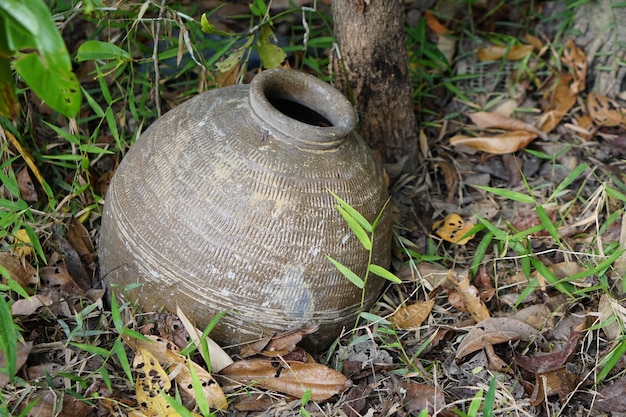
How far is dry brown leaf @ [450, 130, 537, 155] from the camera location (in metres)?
3.04

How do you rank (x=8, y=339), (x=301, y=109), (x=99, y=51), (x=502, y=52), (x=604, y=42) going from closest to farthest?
(x=8, y=339)
(x=99, y=51)
(x=301, y=109)
(x=604, y=42)
(x=502, y=52)

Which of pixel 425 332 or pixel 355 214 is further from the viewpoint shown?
pixel 425 332

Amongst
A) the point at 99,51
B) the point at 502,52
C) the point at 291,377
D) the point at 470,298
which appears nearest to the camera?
the point at 291,377

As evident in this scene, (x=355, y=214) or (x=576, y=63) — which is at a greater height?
(x=355, y=214)

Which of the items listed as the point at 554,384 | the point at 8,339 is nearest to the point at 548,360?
the point at 554,384

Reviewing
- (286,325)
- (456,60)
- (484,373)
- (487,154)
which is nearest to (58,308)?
(286,325)

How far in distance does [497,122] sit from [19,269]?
2.01 meters

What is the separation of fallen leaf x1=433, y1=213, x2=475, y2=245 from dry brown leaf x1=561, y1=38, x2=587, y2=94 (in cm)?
97

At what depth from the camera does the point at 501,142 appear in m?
3.05

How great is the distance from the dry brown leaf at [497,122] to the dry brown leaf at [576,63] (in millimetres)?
335

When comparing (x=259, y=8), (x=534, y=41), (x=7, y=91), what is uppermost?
(x=7, y=91)

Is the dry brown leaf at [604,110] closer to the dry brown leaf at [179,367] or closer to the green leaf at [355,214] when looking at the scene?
the green leaf at [355,214]

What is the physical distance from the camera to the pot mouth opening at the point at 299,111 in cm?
229

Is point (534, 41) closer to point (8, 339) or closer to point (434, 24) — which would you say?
point (434, 24)
